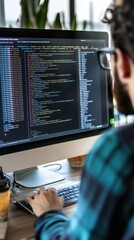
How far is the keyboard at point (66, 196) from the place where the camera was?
105 centimetres

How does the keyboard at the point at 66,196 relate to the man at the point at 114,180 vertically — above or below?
below

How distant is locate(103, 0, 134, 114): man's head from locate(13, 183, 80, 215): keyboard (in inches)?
18.3

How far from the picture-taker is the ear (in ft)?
2.02

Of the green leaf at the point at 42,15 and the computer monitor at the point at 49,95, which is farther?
the green leaf at the point at 42,15

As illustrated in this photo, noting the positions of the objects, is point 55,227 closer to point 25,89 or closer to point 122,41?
point 122,41

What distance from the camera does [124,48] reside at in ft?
1.98

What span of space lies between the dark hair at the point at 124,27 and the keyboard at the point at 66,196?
0.59 metres

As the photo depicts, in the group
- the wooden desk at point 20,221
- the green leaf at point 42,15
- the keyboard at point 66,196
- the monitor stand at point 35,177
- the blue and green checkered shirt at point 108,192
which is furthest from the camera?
the green leaf at point 42,15

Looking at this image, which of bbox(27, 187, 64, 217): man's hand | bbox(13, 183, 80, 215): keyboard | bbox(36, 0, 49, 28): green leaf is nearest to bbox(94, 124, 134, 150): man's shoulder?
bbox(27, 187, 64, 217): man's hand

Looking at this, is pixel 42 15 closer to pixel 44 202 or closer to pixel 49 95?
pixel 49 95

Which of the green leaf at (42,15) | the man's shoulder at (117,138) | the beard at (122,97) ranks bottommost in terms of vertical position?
the man's shoulder at (117,138)

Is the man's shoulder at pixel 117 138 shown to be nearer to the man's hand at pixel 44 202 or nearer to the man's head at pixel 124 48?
the man's head at pixel 124 48

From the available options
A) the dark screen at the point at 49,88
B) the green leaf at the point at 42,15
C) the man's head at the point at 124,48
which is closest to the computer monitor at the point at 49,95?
the dark screen at the point at 49,88

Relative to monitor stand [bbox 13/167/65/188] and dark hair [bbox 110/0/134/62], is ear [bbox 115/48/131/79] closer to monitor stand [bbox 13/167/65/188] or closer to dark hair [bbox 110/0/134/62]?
dark hair [bbox 110/0/134/62]
